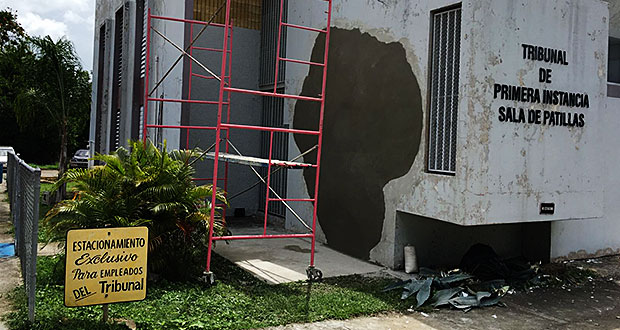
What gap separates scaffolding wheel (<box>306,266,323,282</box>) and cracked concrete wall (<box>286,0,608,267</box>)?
4.75 feet

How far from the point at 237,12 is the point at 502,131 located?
801cm

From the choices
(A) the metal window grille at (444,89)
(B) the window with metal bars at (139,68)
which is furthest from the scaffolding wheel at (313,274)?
(B) the window with metal bars at (139,68)

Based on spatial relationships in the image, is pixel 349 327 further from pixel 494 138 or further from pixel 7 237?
pixel 7 237

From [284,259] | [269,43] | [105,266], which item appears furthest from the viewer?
[269,43]

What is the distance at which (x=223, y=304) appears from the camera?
6633 mm

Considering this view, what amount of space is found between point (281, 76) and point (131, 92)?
20.0 ft

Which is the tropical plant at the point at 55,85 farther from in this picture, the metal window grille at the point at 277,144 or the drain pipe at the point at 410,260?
the drain pipe at the point at 410,260

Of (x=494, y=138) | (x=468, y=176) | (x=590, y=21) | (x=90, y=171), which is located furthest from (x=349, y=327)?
(x=590, y=21)

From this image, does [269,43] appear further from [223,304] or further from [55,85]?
[223,304]

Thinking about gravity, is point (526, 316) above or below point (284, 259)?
below

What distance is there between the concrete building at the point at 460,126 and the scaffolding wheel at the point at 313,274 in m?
1.45

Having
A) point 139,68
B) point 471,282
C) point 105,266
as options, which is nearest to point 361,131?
point 471,282

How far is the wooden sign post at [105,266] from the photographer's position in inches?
206

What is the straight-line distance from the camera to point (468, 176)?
7648mm
